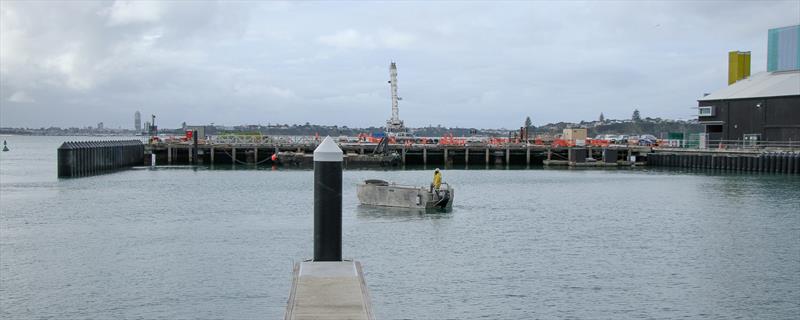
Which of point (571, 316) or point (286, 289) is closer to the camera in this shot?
point (571, 316)

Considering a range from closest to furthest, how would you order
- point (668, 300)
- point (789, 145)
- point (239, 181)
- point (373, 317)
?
point (373, 317) → point (668, 300) → point (239, 181) → point (789, 145)

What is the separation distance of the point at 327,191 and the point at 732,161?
7611cm

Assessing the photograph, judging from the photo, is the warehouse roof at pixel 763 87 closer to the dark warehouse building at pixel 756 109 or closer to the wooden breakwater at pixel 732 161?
the dark warehouse building at pixel 756 109

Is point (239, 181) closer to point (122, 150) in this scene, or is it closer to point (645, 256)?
point (122, 150)

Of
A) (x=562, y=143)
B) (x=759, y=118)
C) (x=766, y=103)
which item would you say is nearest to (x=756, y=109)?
Result: (x=759, y=118)

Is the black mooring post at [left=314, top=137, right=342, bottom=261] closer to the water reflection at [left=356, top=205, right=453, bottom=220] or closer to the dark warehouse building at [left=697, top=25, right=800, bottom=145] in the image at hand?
the water reflection at [left=356, top=205, right=453, bottom=220]

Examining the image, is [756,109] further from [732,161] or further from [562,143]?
[562,143]

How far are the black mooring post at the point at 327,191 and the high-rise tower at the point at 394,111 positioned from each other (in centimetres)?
10742

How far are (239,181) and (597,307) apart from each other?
48489mm

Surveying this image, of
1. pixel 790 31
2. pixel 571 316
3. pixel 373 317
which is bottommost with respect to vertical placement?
pixel 571 316

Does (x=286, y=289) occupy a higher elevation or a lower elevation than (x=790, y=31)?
lower

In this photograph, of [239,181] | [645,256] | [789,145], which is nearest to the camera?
[645,256]

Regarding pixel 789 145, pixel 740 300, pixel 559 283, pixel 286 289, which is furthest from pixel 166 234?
pixel 789 145

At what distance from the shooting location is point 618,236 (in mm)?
33719
